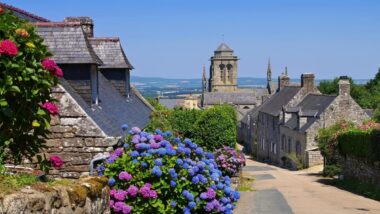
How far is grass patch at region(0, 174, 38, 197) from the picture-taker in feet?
14.6

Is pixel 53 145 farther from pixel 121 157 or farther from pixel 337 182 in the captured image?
pixel 337 182

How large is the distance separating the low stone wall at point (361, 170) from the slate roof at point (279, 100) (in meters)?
20.0

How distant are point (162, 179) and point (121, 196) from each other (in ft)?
2.38

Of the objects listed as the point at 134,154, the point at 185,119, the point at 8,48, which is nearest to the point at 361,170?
the point at 185,119

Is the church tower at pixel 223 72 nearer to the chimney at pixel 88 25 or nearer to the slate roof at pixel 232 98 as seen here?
the slate roof at pixel 232 98

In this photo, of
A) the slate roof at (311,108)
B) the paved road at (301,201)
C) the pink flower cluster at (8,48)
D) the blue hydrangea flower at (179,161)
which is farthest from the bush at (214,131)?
the pink flower cluster at (8,48)

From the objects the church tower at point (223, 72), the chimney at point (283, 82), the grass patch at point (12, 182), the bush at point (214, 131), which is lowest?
the bush at point (214, 131)

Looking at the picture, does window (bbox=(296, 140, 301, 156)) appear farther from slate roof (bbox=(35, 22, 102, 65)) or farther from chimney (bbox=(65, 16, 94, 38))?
slate roof (bbox=(35, 22, 102, 65))

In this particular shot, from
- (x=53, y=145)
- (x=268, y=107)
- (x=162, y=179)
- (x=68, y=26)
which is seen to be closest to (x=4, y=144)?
(x=162, y=179)

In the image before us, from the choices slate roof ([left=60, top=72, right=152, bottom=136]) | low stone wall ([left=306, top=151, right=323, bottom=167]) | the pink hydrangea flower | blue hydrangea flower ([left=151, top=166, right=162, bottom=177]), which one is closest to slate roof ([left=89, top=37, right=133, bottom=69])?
slate roof ([left=60, top=72, right=152, bottom=136])

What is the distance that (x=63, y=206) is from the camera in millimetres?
5168

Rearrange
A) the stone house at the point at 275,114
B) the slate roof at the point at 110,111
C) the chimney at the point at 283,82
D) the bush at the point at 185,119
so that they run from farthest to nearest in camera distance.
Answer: the chimney at the point at 283,82
the stone house at the point at 275,114
the bush at the point at 185,119
the slate roof at the point at 110,111

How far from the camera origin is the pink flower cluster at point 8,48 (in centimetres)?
525

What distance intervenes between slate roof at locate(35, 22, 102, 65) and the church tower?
130m
